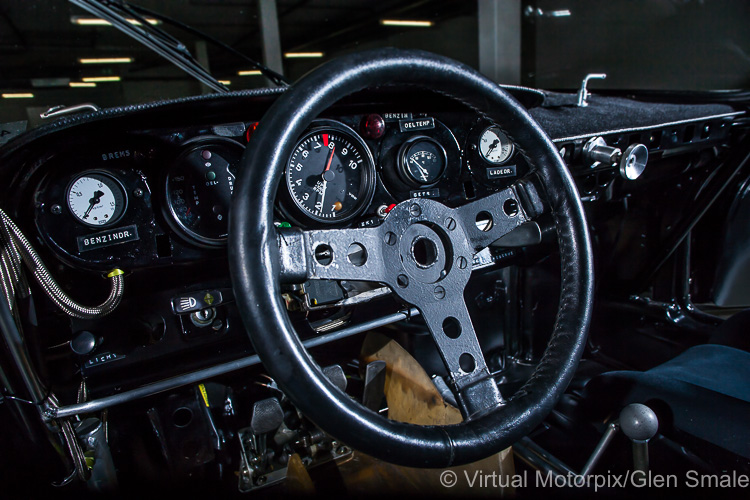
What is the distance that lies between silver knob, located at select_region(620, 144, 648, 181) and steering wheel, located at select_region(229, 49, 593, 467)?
66 centimetres

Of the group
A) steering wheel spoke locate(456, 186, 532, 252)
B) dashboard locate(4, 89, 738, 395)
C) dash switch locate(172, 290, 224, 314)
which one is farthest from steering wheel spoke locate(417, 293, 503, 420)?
dash switch locate(172, 290, 224, 314)

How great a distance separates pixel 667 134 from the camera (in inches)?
75.7

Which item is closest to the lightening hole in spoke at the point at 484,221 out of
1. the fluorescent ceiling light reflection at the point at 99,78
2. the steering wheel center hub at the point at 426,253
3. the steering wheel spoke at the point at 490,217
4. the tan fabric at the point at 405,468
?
the steering wheel spoke at the point at 490,217

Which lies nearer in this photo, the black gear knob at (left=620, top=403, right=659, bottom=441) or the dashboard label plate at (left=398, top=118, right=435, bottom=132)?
Result: the black gear knob at (left=620, top=403, right=659, bottom=441)

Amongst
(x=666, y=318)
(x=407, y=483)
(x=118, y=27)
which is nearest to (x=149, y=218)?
(x=118, y=27)

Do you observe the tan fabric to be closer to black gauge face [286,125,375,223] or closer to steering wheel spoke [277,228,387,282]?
black gauge face [286,125,375,223]

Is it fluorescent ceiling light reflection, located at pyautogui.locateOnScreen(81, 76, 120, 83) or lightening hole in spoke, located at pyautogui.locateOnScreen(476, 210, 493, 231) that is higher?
fluorescent ceiling light reflection, located at pyautogui.locateOnScreen(81, 76, 120, 83)

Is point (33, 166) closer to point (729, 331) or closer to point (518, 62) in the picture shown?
point (729, 331)

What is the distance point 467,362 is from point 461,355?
0.08ft

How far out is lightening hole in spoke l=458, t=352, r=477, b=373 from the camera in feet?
3.28

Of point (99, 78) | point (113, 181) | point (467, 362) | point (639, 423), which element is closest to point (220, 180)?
point (113, 181)

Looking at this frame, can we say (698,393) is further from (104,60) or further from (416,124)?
(104,60)

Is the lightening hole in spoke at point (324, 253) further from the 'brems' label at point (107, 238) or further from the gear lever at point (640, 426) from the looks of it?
the gear lever at point (640, 426)

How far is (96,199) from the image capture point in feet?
4.07
